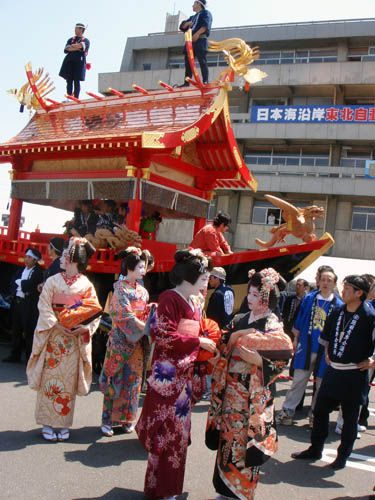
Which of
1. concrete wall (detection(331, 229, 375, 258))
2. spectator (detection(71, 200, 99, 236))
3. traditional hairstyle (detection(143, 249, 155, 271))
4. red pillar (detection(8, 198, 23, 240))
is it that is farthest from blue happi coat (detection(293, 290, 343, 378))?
concrete wall (detection(331, 229, 375, 258))

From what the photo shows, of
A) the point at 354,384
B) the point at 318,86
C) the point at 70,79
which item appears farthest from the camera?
the point at 318,86

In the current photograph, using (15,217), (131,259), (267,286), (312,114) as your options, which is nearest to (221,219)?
(131,259)

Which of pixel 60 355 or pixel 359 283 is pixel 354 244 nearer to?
pixel 359 283

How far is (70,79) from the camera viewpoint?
11.3m

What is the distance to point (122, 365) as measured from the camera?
4.48 metres

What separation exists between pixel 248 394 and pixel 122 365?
5.46 ft

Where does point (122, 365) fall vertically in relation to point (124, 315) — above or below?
below

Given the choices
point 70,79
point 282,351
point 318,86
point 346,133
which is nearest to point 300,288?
point 282,351

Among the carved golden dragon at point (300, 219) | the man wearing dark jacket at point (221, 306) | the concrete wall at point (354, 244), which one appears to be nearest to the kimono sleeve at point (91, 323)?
the man wearing dark jacket at point (221, 306)

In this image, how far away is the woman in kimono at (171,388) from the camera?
3.11 meters

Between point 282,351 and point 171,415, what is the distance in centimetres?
79

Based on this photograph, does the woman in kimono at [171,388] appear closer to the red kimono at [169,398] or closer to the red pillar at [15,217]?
the red kimono at [169,398]

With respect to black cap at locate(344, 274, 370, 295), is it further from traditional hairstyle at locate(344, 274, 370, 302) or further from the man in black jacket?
the man in black jacket

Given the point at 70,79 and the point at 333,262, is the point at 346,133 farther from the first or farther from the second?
the point at 70,79
